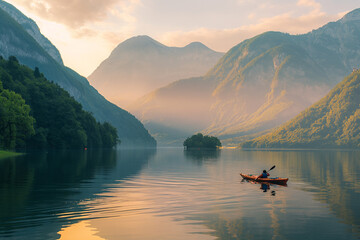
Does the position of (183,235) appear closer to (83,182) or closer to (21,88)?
(83,182)

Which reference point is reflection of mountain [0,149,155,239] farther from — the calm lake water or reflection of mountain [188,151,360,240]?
reflection of mountain [188,151,360,240]

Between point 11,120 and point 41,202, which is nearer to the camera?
point 41,202

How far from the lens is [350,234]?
2844cm

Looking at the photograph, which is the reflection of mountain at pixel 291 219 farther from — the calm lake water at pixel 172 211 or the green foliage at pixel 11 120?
the green foliage at pixel 11 120

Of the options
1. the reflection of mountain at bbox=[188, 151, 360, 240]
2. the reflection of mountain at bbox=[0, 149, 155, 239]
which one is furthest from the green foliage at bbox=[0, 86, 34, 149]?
the reflection of mountain at bbox=[188, 151, 360, 240]

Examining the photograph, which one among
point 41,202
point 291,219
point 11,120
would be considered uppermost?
point 11,120

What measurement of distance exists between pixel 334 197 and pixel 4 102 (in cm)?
11177

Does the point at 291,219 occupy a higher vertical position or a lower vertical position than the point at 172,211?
lower

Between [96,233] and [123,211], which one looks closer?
[96,233]

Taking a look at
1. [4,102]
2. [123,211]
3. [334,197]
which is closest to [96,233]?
[123,211]

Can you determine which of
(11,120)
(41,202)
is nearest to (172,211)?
(41,202)

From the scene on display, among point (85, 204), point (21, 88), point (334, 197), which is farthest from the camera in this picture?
point (21, 88)

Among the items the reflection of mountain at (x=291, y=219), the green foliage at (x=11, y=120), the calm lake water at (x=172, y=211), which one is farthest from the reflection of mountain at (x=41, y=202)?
the green foliage at (x=11, y=120)

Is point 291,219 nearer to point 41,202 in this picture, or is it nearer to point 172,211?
point 172,211
